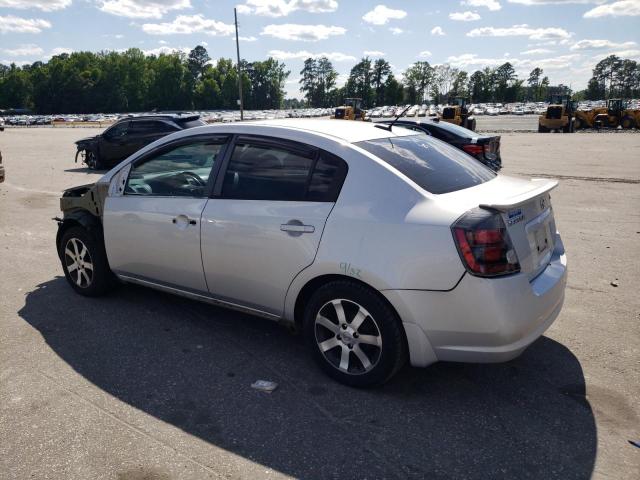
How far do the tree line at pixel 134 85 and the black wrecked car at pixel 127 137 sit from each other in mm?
130332

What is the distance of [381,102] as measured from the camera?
131875 mm

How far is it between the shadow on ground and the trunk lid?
0.83 m

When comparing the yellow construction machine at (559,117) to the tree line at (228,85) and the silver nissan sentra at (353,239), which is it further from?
the tree line at (228,85)

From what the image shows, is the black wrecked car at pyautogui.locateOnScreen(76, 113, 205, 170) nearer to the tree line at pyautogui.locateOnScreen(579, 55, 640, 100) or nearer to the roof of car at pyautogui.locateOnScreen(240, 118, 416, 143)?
the roof of car at pyautogui.locateOnScreen(240, 118, 416, 143)

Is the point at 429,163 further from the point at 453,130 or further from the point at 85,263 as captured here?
the point at 453,130

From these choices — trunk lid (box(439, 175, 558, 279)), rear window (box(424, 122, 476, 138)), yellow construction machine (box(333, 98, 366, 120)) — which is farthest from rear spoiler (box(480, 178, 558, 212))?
yellow construction machine (box(333, 98, 366, 120))

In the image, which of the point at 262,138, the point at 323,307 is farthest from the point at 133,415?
the point at 262,138

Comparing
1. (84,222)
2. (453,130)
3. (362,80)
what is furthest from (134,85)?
(84,222)

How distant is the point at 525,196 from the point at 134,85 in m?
153

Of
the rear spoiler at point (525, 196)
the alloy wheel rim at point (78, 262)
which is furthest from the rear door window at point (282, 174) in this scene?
the alloy wheel rim at point (78, 262)

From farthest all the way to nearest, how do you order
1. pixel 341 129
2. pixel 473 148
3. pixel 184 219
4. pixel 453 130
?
pixel 453 130 → pixel 473 148 → pixel 184 219 → pixel 341 129

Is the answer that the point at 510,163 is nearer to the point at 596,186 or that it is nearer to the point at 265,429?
the point at 596,186

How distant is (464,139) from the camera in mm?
10758

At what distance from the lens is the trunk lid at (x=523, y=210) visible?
301 cm
